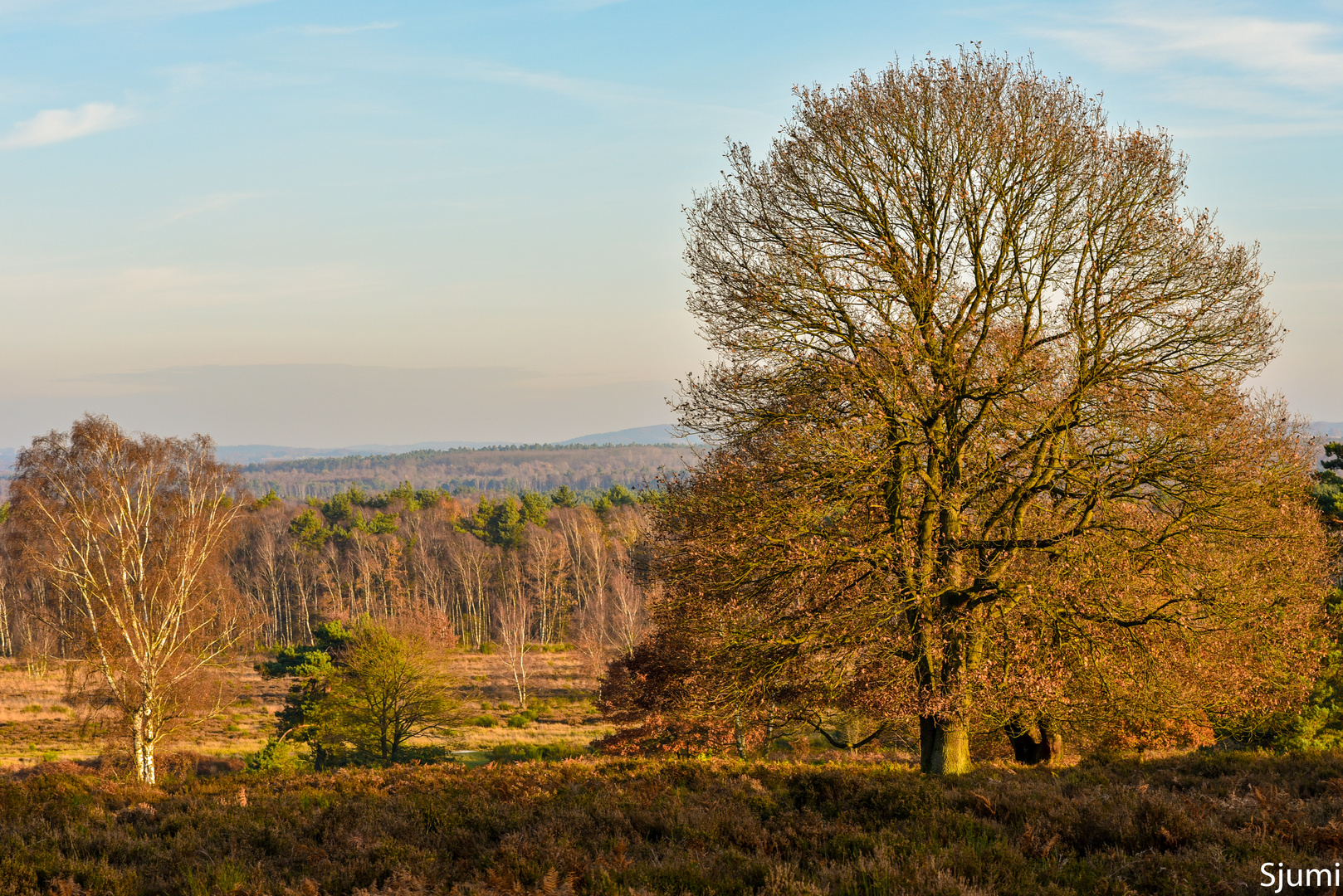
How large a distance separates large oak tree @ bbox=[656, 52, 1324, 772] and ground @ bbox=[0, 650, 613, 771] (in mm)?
26540

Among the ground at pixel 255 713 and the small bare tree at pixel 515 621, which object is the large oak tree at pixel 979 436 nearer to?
the ground at pixel 255 713

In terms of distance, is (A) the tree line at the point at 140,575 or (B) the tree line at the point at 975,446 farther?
(A) the tree line at the point at 140,575

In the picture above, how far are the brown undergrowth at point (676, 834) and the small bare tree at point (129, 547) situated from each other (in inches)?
642

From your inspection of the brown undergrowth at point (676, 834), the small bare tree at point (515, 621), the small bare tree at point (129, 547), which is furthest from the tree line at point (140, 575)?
the brown undergrowth at point (676, 834)

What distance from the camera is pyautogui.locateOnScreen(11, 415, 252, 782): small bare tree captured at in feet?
83.3

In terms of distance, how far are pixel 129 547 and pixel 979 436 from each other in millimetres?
25640

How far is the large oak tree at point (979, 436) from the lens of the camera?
1319 centimetres

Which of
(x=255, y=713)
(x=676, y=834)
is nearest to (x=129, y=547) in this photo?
(x=676, y=834)

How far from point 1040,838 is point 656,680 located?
14.8 m

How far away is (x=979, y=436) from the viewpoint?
13938mm

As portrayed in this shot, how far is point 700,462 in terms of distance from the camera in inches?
646

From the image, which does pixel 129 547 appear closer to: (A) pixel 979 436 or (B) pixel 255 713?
(A) pixel 979 436

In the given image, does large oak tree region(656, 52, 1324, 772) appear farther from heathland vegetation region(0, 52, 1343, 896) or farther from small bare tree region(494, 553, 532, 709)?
small bare tree region(494, 553, 532, 709)

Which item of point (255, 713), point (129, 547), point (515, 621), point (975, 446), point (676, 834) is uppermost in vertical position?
point (975, 446)
